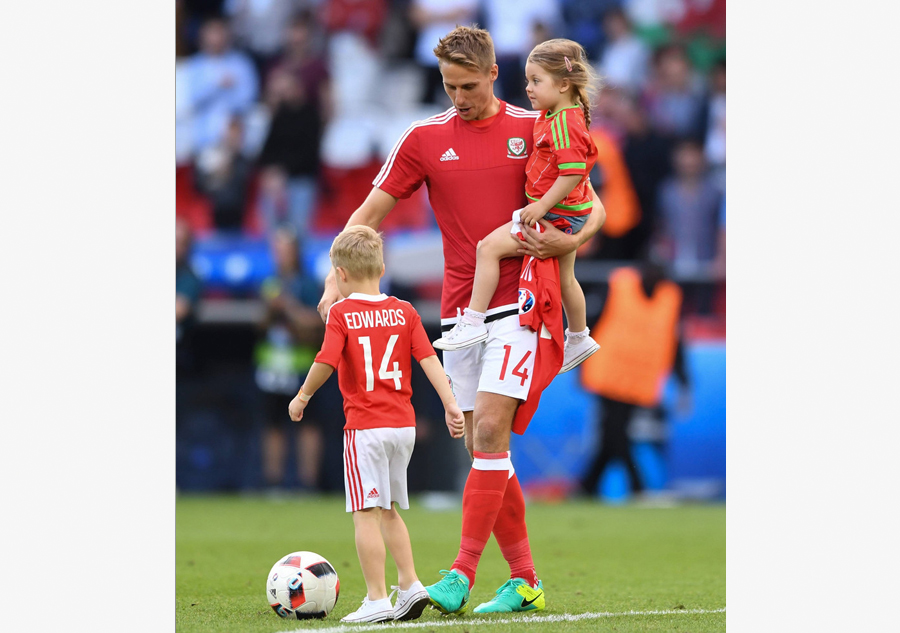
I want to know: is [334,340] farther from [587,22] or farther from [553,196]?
[587,22]

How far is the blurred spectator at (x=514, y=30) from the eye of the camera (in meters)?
12.8

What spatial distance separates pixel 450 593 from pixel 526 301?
1.24 meters

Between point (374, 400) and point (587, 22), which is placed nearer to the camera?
point (374, 400)

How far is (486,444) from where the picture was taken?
4.65 m

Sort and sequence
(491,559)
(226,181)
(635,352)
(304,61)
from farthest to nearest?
(304,61) < (226,181) < (635,352) < (491,559)

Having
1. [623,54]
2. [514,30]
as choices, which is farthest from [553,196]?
[623,54]

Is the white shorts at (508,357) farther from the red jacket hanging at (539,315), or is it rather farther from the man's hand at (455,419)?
the man's hand at (455,419)

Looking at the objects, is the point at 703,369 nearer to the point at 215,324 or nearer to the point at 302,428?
the point at 302,428

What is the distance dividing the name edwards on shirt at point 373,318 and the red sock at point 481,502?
0.68m

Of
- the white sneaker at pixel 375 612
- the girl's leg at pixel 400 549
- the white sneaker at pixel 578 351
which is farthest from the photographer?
the white sneaker at pixel 578 351

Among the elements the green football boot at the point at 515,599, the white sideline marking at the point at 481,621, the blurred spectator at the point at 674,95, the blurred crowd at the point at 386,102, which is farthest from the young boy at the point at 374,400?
the blurred spectator at the point at 674,95

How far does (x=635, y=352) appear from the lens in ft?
36.4

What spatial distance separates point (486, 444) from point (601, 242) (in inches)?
295

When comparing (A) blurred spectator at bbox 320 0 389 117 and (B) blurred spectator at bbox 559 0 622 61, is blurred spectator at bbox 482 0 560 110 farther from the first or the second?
(A) blurred spectator at bbox 320 0 389 117
